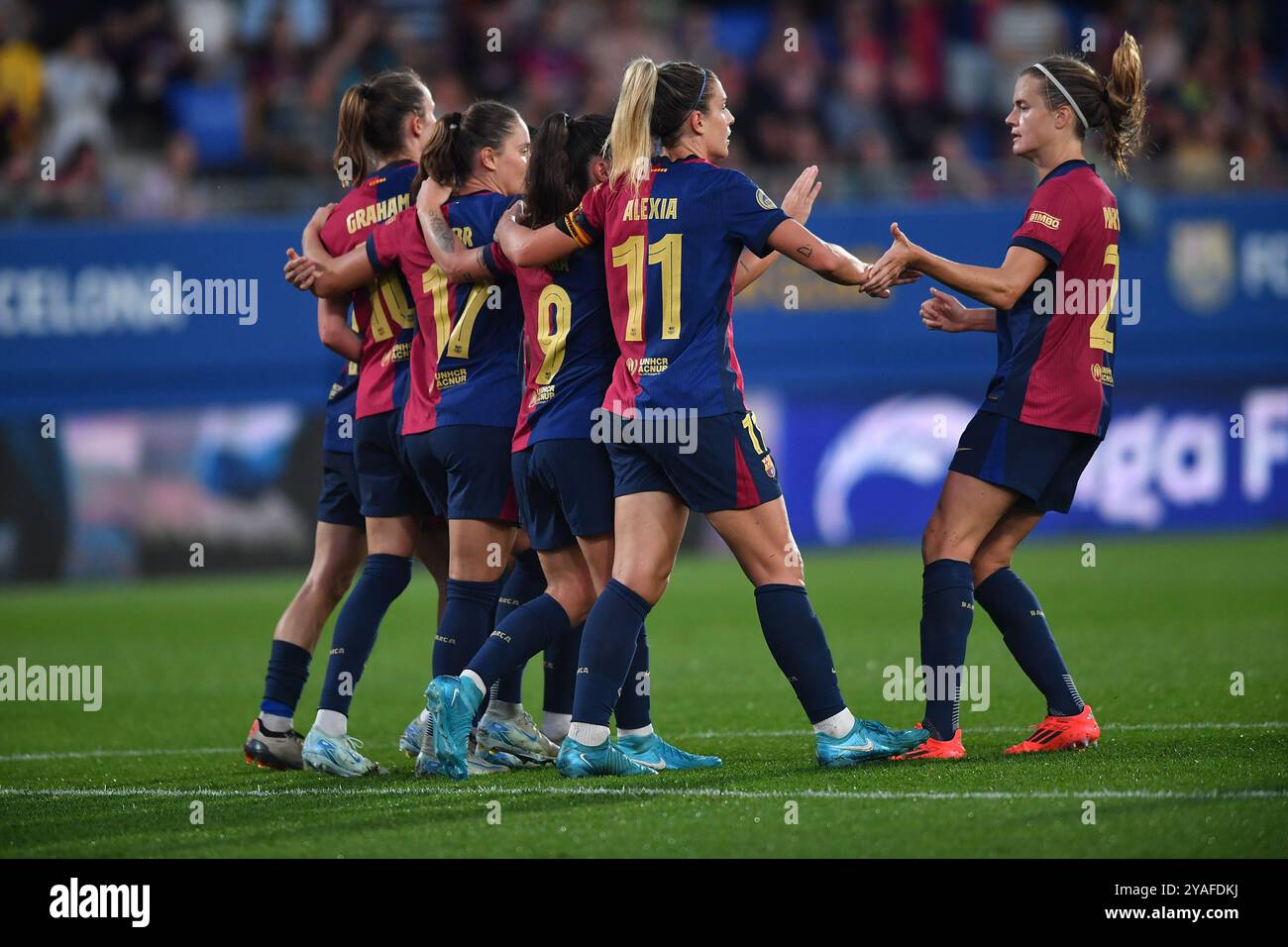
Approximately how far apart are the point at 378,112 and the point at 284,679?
222cm

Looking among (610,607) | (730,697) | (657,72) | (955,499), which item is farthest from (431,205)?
(730,697)

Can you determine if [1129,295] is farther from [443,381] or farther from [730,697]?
[443,381]

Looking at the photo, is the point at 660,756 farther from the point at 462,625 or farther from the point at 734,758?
the point at 462,625

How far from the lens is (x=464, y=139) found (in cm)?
612

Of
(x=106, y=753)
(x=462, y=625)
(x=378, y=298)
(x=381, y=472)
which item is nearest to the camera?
(x=462, y=625)

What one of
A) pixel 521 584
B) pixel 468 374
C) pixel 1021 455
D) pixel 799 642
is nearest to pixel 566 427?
pixel 468 374

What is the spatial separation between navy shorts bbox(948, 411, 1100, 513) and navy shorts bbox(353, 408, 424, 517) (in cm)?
206

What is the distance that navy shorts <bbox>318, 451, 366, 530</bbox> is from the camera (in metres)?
6.61

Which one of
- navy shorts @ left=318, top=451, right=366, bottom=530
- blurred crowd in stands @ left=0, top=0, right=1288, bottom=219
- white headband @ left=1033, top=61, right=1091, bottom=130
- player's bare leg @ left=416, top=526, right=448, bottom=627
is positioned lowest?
player's bare leg @ left=416, top=526, right=448, bottom=627

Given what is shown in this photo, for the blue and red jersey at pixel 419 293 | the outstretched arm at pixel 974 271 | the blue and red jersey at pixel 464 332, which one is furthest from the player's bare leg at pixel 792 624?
the blue and red jersey at pixel 419 293

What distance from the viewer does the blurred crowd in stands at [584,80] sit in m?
16.2

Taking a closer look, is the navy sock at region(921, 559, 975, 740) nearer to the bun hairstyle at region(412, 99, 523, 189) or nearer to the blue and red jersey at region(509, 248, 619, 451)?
the blue and red jersey at region(509, 248, 619, 451)

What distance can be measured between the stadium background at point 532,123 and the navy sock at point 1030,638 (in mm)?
9588

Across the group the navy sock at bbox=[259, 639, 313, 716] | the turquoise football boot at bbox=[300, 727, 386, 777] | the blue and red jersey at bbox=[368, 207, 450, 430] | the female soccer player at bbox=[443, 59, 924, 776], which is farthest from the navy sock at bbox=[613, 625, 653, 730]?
the navy sock at bbox=[259, 639, 313, 716]
